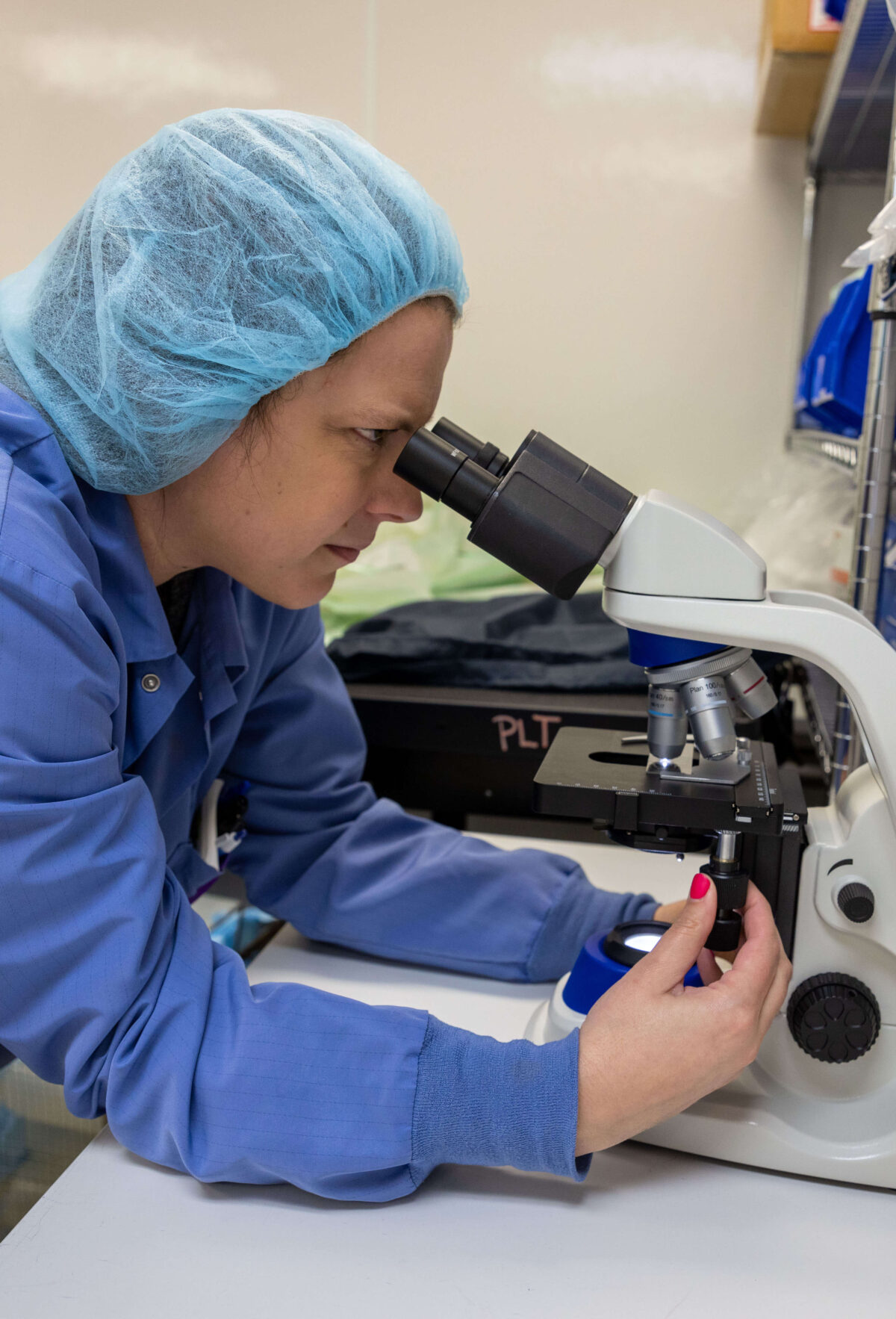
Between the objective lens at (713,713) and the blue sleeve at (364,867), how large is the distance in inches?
11.8

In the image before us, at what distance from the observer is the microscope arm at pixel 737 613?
2.12 ft

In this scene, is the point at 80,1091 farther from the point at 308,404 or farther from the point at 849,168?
the point at 849,168

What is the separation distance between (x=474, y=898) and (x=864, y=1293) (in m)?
0.46

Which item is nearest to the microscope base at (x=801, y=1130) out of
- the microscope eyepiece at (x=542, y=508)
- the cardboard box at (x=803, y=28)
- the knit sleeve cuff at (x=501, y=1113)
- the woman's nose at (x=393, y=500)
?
the knit sleeve cuff at (x=501, y=1113)

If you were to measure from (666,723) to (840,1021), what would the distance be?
0.23 meters

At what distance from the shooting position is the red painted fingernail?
0.68 meters

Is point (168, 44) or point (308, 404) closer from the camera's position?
point (308, 404)

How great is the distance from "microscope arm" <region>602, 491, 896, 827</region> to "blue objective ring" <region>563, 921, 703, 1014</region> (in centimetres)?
23

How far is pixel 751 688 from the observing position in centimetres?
70

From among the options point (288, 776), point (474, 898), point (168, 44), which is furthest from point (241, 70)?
point (474, 898)

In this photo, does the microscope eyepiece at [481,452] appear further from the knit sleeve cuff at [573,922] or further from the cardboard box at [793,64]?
the cardboard box at [793,64]

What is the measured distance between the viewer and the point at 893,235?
0.77 metres

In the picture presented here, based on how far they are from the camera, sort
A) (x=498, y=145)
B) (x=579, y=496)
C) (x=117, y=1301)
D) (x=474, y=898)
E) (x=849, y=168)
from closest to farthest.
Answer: (x=117, y=1301) < (x=579, y=496) < (x=474, y=898) < (x=849, y=168) < (x=498, y=145)

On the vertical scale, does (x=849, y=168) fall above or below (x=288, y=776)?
above
